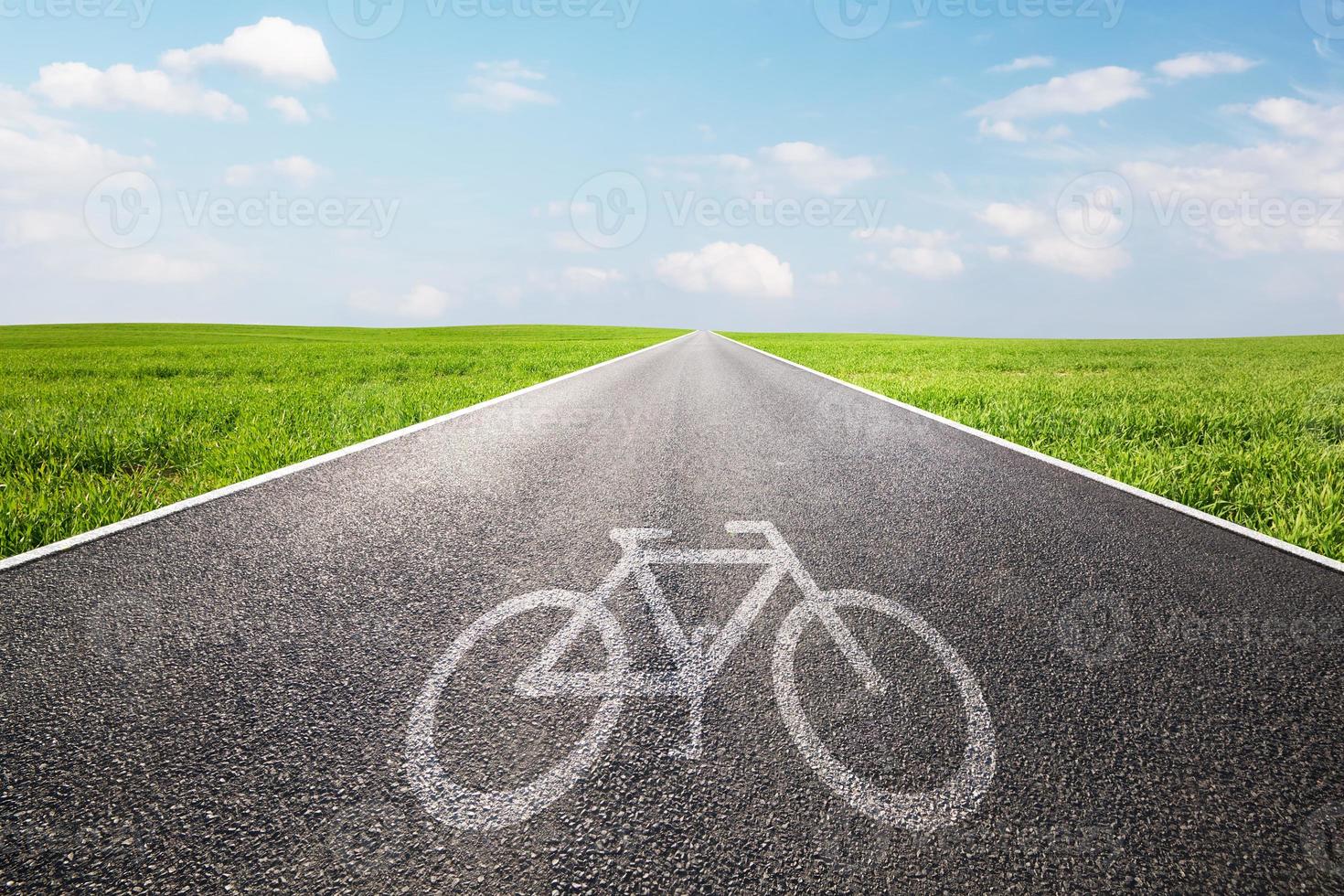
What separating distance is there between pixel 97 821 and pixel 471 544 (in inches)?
81.8

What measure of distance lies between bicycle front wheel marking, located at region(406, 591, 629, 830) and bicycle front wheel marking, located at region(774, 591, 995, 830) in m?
0.60

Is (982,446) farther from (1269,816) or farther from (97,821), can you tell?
(97,821)

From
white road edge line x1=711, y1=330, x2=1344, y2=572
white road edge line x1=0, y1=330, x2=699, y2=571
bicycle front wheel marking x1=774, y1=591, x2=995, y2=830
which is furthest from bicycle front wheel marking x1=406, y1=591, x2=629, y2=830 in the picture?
white road edge line x1=711, y1=330, x2=1344, y2=572

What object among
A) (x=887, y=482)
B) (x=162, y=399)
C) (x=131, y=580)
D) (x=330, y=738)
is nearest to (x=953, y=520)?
Answer: (x=887, y=482)

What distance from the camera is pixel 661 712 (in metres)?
2.09

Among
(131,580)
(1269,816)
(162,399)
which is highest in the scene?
(162,399)

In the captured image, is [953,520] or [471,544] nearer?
[471,544]

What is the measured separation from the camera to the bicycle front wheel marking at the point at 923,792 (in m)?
1.69

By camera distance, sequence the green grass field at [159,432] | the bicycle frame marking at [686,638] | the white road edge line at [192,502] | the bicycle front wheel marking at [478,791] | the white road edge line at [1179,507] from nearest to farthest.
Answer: the bicycle front wheel marking at [478,791]
the bicycle frame marking at [686,638]
the white road edge line at [192,502]
the white road edge line at [1179,507]
the green grass field at [159,432]

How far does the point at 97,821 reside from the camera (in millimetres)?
1647

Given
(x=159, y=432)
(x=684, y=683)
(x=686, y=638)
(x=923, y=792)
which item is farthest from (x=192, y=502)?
(x=923, y=792)

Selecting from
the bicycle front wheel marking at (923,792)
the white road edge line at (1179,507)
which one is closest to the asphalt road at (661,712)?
the bicycle front wheel marking at (923,792)

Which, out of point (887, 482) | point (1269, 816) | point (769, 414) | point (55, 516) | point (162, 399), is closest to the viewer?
point (1269, 816)

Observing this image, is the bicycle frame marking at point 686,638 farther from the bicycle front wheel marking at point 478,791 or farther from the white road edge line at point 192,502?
the white road edge line at point 192,502
